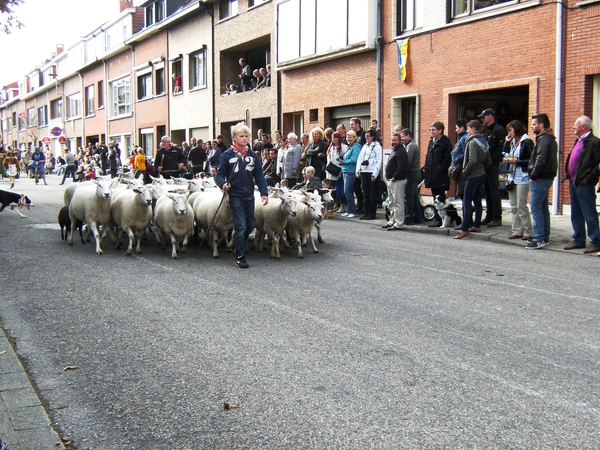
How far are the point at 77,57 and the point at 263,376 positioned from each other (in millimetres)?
60077

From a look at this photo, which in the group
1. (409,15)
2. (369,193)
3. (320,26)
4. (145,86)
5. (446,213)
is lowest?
(446,213)

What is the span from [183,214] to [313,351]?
5720mm

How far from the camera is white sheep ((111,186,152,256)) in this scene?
1112 cm

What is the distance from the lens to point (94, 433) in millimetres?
4090

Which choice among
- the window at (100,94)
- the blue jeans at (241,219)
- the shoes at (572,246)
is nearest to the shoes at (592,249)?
Result: the shoes at (572,246)

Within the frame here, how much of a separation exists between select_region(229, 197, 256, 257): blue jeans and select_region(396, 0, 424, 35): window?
12.0 m

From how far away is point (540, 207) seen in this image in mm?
11406

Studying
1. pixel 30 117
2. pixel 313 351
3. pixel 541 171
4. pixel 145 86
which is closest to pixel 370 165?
pixel 541 171

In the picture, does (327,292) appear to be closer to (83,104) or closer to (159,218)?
(159,218)

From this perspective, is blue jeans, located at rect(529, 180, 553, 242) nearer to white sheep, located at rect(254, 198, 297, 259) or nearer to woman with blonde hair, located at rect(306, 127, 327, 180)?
white sheep, located at rect(254, 198, 297, 259)

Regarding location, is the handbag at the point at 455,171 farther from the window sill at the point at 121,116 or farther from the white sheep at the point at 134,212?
the window sill at the point at 121,116

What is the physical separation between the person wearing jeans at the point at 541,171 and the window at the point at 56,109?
64048 millimetres

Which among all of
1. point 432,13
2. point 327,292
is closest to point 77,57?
point 432,13

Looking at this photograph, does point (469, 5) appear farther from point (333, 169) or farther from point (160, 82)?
point (160, 82)
